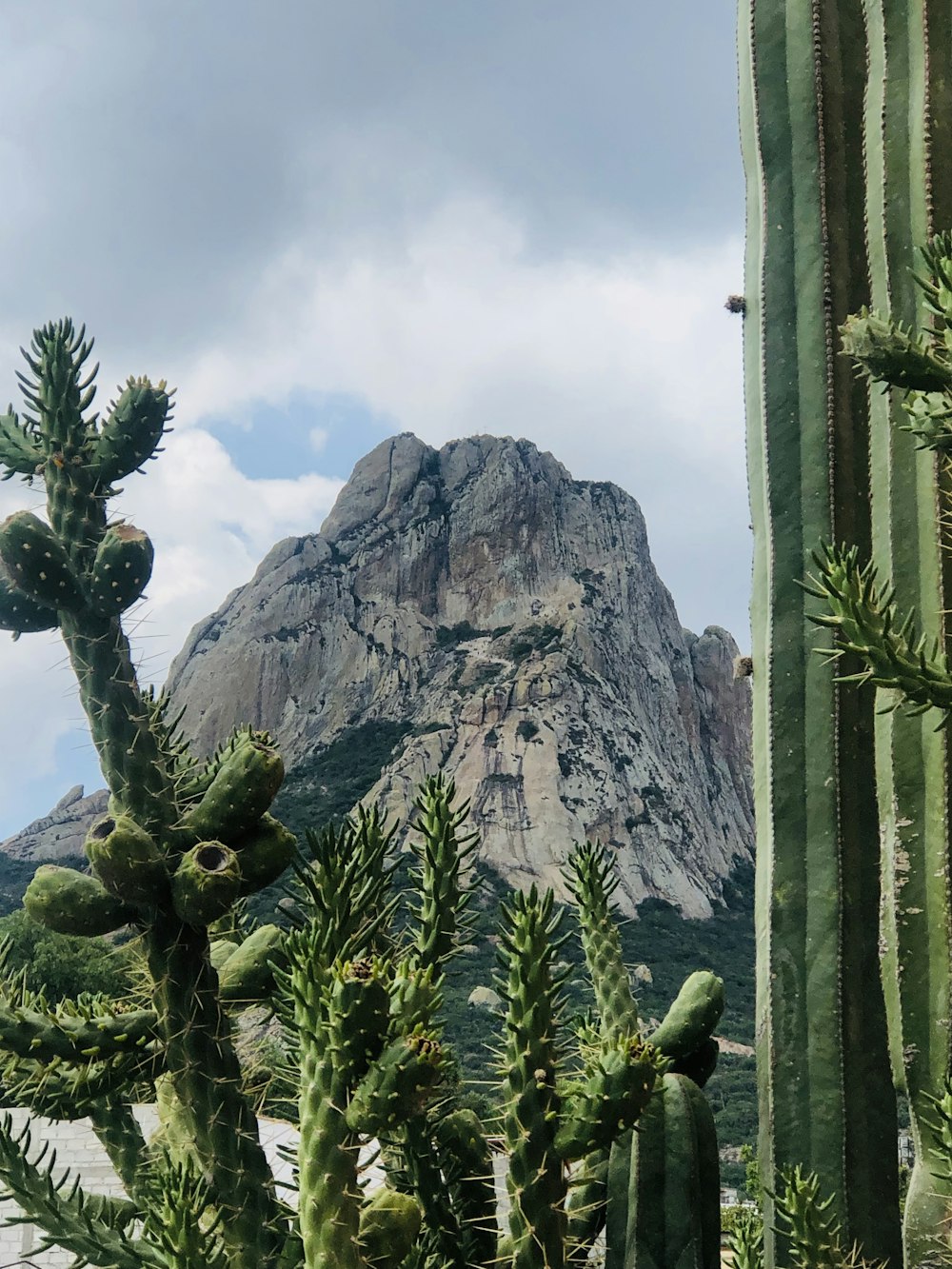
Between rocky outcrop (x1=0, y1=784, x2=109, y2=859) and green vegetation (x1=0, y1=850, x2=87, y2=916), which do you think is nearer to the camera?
green vegetation (x1=0, y1=850, x2=87, y2=916)

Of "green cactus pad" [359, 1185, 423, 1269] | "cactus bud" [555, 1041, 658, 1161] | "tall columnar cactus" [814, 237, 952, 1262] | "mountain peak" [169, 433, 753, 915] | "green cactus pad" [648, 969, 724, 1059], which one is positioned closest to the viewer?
"green cactus pad" [359, 1185, 423, 1269]

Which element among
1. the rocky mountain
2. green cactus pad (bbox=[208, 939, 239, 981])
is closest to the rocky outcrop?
the rocky mountain

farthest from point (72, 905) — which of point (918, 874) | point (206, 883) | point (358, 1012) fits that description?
point (918, 874)

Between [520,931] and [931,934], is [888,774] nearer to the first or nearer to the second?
[931,934]

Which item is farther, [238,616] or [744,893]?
[238,616]

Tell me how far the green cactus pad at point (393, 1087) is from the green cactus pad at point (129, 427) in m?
1.43

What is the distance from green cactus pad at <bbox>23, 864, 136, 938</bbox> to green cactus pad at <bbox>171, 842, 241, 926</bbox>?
15 centimetres

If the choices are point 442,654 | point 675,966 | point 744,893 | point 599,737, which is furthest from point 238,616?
point 675,966

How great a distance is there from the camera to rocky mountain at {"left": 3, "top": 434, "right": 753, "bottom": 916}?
44.6m

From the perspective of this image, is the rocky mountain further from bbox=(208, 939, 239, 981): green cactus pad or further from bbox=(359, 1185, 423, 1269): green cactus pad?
bbox=(359, 1185, 423, 1269): green cactus pad

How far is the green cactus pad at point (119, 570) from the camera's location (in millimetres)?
2186

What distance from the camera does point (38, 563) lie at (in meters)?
2.16

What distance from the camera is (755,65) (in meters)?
3.97

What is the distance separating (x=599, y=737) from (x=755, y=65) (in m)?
45.0
